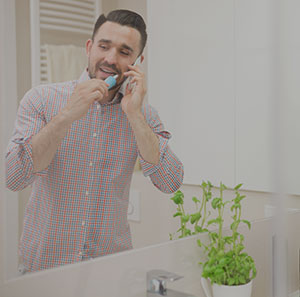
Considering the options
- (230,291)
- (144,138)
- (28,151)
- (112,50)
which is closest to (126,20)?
(112,50)

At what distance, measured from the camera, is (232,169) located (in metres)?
1.37

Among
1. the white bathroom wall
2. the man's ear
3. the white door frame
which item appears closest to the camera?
the white door frame

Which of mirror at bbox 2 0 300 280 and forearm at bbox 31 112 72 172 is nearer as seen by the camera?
forearm at bbox 31 112 72 172

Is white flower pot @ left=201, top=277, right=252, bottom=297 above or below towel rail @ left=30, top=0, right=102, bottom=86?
below

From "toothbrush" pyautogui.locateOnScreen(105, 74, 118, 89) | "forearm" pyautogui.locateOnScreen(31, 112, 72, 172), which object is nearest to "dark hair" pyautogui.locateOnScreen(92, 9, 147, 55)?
"toothbrush" pyautogui.locateOnScreen(105, 74, 118, 89)

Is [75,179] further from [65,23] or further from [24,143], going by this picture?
[65,23]

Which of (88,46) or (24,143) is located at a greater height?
(88,46)

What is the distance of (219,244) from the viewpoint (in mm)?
1257

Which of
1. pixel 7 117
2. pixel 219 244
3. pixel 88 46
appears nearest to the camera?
pixel 7 117

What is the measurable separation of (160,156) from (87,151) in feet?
0.74

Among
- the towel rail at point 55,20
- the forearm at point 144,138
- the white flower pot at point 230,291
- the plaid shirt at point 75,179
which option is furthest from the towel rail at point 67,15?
the white flower pot at point 230,291

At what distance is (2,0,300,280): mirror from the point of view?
1.13 m

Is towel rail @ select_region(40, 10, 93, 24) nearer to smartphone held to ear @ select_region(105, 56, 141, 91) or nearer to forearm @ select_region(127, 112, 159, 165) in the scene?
smartphone held to ear @ select_region(105, 56, 141, 91)

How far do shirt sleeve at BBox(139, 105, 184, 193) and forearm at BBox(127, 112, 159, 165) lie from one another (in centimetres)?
1
